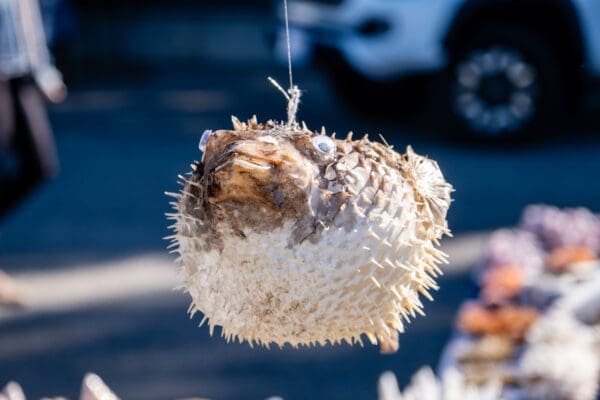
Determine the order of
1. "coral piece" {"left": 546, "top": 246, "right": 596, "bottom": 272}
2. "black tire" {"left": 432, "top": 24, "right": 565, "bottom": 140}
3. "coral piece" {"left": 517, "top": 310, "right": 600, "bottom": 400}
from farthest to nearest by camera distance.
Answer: "black tire" {"left": 432, "top": 24, "right": 565, "bottom": 140}, "coral piece" {"left": 546, "top": 246, "right": 596, "bottom": 272}, "coral piece" {"left": 517, "top": 310, "right": 600, "bottom": 400}

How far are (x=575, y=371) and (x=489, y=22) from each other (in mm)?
4478

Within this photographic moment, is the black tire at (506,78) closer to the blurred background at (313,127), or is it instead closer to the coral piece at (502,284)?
the blurred background at (313,127)


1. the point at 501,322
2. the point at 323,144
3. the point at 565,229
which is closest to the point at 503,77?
the point at 565,229

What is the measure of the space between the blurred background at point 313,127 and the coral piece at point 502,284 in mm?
590

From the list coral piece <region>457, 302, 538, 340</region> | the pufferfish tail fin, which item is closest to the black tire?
coral piece <region>457, 302, 538, 340</region>

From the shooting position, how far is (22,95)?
3.94 meters

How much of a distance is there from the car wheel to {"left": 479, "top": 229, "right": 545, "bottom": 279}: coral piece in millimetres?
2747

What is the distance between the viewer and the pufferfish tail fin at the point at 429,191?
38.1 inches

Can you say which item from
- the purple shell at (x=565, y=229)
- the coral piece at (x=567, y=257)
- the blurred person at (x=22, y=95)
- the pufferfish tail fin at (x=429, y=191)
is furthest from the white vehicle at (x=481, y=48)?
the pufferfish tail fin at (x=429, y=191)

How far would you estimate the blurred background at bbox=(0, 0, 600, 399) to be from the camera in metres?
4.12

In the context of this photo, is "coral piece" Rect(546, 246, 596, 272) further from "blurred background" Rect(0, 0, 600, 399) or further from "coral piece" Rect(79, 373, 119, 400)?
"coral piece" Rect(79, 373, 119, 400)

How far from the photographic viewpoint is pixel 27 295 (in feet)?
16.2

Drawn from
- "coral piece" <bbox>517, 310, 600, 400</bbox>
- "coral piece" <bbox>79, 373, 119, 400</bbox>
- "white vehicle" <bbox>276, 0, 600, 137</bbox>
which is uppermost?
"white vehicle" <bbox>276, 0, 600, 137</bbox>

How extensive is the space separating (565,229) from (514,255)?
36cm
